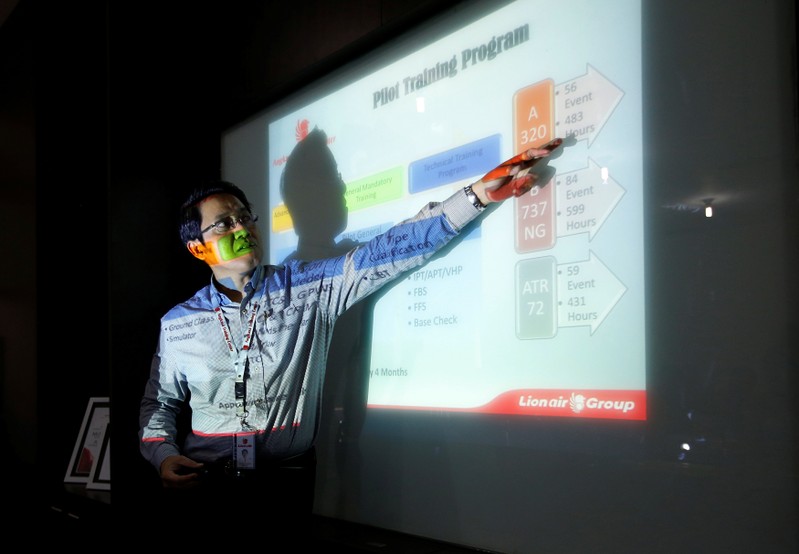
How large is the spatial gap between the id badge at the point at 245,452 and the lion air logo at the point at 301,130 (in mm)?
982

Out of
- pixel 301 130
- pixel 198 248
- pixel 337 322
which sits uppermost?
pixel 301 130

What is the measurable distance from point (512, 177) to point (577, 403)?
49cm

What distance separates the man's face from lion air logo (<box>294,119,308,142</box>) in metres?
0.40

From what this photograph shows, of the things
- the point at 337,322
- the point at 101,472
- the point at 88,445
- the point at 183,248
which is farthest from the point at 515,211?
the point at 88,445

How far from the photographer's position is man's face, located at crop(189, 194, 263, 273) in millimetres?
1962

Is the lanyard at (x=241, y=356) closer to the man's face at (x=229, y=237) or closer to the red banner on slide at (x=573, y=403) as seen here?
the man's face at (x=229, y=237)

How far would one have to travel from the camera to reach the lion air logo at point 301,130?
2312 mm

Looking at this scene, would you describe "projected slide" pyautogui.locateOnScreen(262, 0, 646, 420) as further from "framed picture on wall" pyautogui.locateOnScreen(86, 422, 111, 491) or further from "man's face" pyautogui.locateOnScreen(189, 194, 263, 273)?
"framed picture on wall" pyautogui.locateOnScreen(86, 422, 111, 491)

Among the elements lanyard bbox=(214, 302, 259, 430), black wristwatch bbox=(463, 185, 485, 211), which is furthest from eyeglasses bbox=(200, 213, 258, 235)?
black wristwatch bbox=(463, 185, 485, 211)

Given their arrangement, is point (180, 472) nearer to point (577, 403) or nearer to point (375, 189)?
point (375, 189)

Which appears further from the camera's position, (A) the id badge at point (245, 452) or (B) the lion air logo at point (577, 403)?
(A) the id badge at point (245, 452)

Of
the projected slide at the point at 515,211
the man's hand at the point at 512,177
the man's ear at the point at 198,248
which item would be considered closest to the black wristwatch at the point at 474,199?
the man's hand at the point at 512,177

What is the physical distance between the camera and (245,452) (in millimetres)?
1838

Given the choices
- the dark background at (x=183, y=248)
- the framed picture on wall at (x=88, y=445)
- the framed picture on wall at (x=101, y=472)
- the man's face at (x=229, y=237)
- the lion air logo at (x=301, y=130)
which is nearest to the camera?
the dark background at (x=183, y=248)
